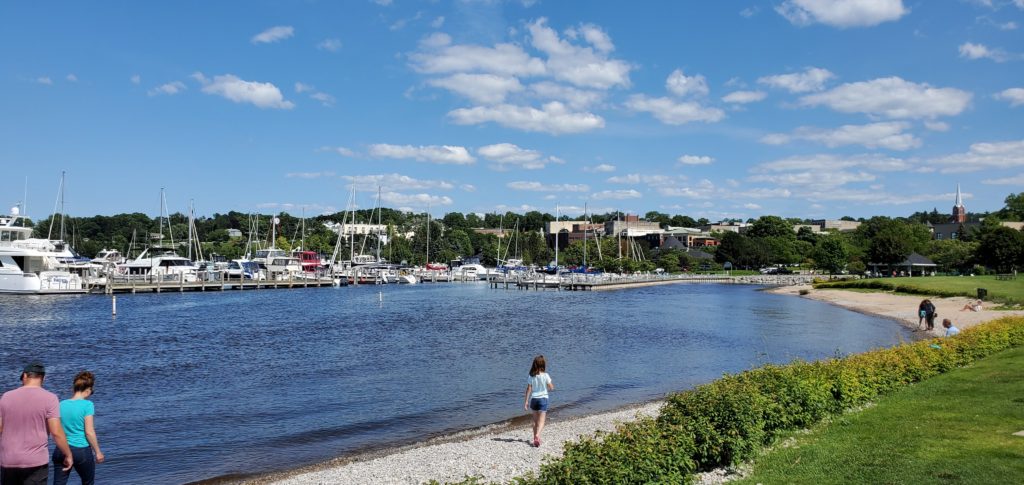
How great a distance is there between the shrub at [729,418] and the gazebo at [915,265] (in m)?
129

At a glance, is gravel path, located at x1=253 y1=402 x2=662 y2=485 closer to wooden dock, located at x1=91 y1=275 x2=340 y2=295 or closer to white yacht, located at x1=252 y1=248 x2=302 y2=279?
wooden dock, located at x1=91 y1=275 x2=340 y2=295

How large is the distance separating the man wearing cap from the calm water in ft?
27.8

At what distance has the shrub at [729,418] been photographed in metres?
10.6

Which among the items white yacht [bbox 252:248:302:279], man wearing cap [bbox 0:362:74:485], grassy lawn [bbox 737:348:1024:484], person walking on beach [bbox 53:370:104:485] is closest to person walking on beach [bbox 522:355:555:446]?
grassy lawn [bbox 737:348:1024:484]

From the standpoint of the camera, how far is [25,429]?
953 cm

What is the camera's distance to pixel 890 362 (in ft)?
64.1

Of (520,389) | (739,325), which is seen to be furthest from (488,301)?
(520,389)

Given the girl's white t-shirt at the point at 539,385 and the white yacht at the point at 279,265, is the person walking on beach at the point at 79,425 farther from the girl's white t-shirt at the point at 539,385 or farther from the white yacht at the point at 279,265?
the white yacht at the point at 279,265

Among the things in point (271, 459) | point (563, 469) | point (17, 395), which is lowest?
point (271, 459)

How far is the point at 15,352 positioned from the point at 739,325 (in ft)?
170

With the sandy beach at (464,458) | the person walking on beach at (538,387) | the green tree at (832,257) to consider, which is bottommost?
the sandy beach at (464,458)

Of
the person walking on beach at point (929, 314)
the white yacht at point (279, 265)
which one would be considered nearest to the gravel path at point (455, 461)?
the person walking on beach at point (929, 314)

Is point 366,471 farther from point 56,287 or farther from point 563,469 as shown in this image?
point 56,287

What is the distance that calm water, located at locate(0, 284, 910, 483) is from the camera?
21.6 metres
